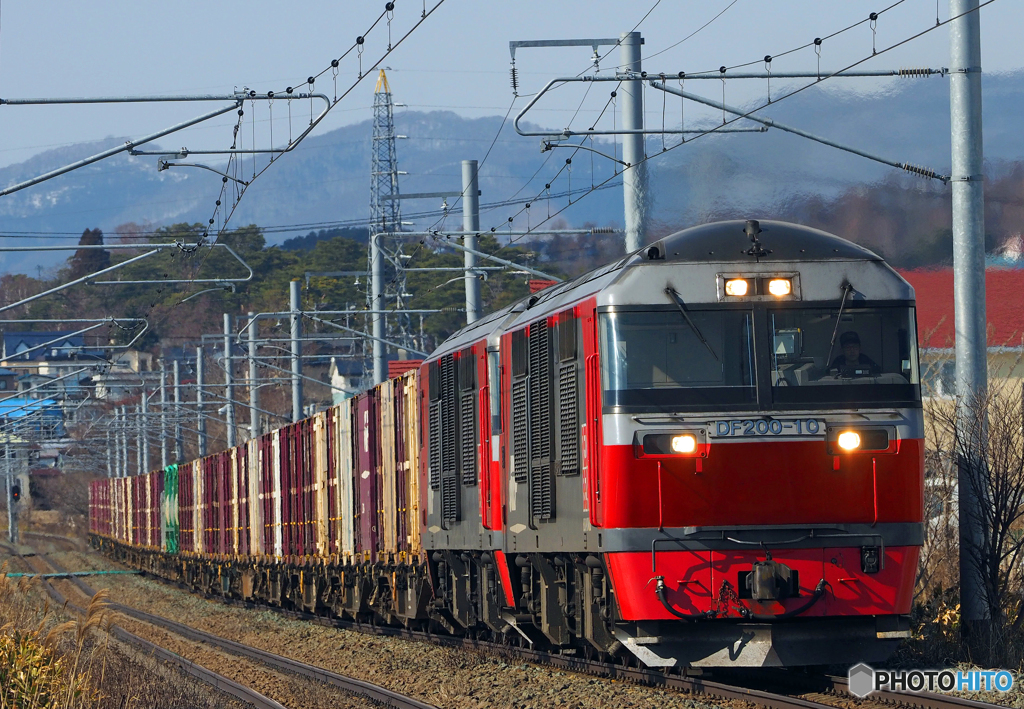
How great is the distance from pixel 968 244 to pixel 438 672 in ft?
22.1

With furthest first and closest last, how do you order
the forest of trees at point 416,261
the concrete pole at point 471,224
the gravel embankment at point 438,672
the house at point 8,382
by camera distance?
the house at point 8,382 → the concrete pole at point 471,224 → the forest of trees at point 416,261 → the gravel embankment at point 438,672

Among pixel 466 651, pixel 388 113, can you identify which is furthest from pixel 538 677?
pixel 388 113

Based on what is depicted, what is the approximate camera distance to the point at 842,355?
1096 centimetres

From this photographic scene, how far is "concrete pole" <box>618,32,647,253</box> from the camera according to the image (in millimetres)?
18969

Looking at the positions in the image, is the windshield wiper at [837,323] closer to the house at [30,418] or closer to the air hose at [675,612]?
the air hose at [675,612]

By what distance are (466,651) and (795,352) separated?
260 inches

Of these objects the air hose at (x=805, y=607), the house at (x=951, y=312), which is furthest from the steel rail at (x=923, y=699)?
the house at (x=951, y=312)

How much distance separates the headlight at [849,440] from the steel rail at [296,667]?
13.1 feet

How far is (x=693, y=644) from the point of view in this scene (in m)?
10.9

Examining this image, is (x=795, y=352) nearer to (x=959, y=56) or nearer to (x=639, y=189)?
(x=959, y=56)

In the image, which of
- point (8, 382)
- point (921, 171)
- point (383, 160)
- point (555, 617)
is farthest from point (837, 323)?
point (8, 382)

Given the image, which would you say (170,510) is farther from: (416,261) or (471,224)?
A: (416,261)

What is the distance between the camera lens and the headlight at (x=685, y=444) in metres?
10.8

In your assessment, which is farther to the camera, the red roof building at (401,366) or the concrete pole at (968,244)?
the red roof building at (401,366)
